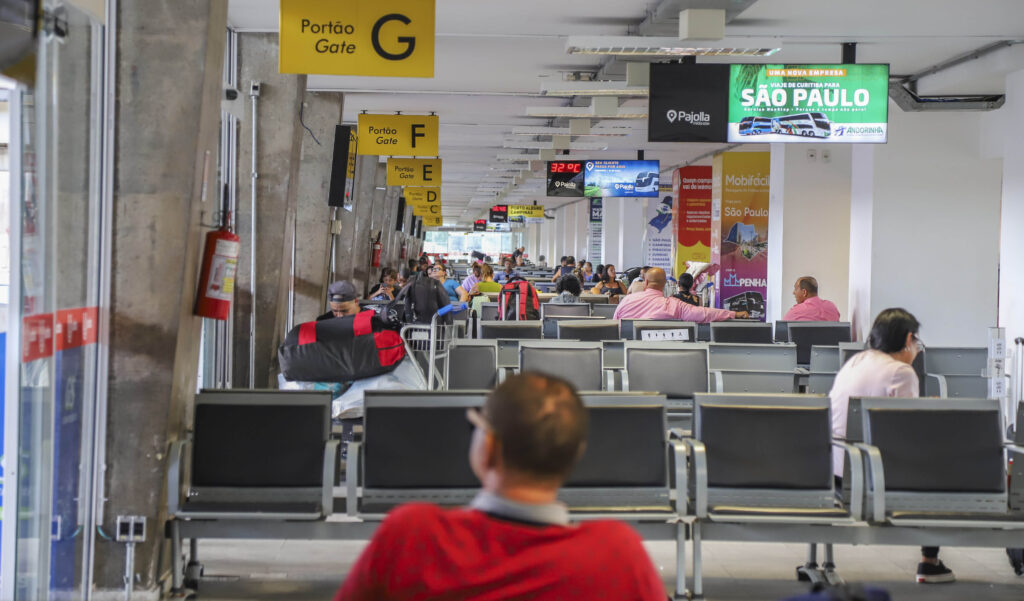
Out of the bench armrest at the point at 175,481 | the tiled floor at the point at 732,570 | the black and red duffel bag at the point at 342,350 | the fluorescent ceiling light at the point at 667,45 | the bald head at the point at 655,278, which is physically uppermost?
the fluorescent ceiling light at the point at 667,45

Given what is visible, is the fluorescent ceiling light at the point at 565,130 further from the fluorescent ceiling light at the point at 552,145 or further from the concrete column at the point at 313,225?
the concrete column at the point at 313,225

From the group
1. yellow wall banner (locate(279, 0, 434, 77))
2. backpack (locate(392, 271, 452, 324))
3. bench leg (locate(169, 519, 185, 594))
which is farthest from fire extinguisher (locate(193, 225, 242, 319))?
backpack (locate(392, 271, 452, 324))

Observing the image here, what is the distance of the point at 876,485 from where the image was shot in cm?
491

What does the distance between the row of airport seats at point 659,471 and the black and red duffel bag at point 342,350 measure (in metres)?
1.68

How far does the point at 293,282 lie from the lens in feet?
39.5

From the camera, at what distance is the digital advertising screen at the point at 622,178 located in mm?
19688

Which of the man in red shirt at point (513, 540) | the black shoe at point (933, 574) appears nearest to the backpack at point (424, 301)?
the black shoe at point (933, 574)

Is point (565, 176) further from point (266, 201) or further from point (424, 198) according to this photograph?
point (266, 201)

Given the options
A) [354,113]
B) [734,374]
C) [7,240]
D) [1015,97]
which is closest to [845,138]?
[1015,97]

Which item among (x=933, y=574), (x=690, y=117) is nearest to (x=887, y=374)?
(x=933, y=574)

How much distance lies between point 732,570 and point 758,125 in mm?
5029

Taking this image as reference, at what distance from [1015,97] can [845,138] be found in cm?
192

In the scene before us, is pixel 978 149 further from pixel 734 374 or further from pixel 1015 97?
pixel 734 374

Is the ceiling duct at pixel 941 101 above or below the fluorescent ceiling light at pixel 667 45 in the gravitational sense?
above
